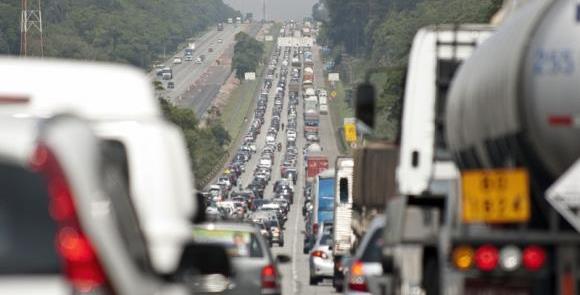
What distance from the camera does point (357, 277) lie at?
63.6 ft

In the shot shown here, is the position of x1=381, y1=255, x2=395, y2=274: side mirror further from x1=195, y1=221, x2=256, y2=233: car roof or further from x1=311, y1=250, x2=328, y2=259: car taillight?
x1=311, y1=250, x2=328, y2=259: car taillight

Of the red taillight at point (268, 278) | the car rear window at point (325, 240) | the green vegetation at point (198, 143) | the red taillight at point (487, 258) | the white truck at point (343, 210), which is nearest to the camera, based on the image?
the red taillight at point (487, 258)

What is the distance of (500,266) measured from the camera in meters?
11.4

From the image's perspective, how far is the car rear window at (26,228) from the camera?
530 centimetres

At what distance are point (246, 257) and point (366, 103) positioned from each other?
409 centimetres

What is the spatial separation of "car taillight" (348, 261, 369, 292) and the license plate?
821cm

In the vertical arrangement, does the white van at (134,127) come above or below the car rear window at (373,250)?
above

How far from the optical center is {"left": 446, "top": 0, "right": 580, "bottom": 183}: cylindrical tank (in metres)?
10.6

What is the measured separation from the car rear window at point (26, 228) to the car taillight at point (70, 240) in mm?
61

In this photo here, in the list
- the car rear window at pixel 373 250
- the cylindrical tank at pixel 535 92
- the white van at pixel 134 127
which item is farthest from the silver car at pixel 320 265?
the white van at pixel 134 127

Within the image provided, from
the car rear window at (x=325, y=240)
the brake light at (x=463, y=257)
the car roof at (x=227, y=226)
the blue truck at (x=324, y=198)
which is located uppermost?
the brake light at (x=463, y=257)

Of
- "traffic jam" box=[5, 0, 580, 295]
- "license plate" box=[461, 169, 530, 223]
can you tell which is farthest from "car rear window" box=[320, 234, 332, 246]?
"license plate" box=[461, 169, 530, 223]

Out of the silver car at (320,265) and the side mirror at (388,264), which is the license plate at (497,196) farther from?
the silver car at (320,265)

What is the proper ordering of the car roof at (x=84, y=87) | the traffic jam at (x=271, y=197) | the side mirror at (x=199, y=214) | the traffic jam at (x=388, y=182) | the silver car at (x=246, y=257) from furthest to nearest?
the traffic jam at (x=271, y=197) → the silver car at (x=246, y=257) → the side mirror at (x=199, y=214) → the car roof at (x=84, y=87) → the traffic jam at (x=388, y=182)
